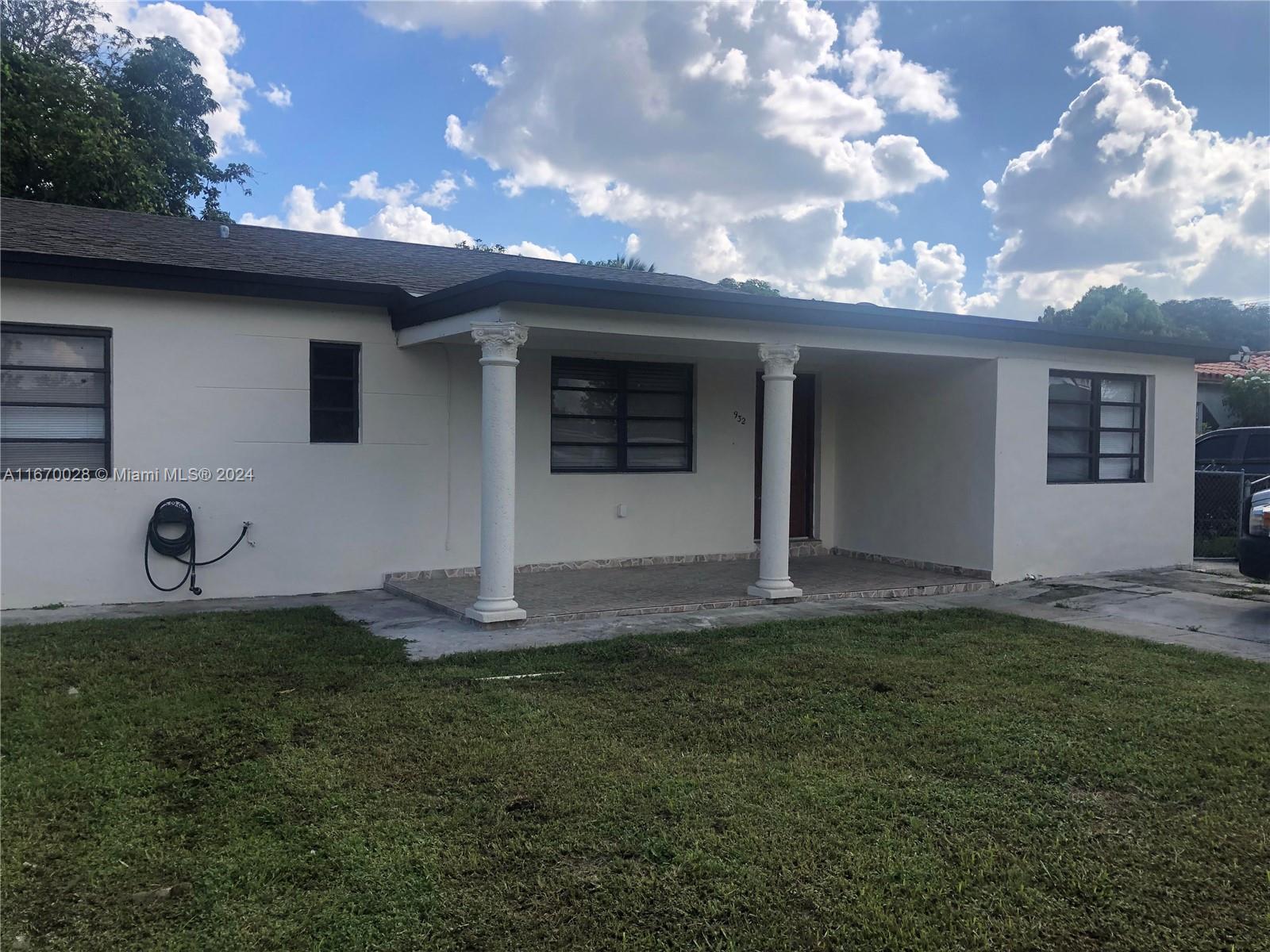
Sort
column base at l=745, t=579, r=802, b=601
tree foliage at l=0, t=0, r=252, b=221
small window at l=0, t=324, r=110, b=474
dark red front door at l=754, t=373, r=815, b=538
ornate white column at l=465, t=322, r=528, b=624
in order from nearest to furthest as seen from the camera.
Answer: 1. ornate white column at l=465, t=322, r=528, b=624
2. small window at l=0, t=324, r=110, b=474
3. column base at l=745, t=579, r=802, b=601
4. dark red front door at l=754, t=373, r=815, b=538
5. tree foliage at l=0, t=0, r=252, b=221

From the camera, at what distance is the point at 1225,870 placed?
3.31 meters

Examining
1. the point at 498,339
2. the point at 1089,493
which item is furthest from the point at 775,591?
the point at 1089,493

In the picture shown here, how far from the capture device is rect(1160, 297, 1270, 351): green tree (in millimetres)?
35562

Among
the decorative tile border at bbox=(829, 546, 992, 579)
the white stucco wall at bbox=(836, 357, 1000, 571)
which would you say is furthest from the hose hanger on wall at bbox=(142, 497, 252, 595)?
the decorative tile border at bbox=(829, 546, 992, 579)

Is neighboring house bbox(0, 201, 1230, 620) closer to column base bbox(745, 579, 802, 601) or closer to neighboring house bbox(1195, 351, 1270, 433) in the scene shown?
column base bbox(745, 579, 802, 601)

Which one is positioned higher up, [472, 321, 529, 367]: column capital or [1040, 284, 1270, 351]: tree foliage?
[1040, 284, 1270, 351]: tree foliage

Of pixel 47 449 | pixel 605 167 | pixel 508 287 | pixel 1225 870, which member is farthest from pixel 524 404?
pixel 1225 870

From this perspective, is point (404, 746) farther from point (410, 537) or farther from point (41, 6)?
point (41, 6)

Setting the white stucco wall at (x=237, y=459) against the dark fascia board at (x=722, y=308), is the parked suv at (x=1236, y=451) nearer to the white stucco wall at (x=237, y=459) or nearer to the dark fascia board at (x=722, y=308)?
the dark fascia board at (x=722, y=308)

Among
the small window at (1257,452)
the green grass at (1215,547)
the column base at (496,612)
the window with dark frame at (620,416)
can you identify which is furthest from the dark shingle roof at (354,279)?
the small window at (1257,452)

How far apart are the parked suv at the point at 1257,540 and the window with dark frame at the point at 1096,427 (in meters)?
2.36

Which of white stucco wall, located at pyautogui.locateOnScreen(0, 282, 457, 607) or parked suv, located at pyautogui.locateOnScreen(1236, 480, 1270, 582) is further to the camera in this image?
parked suv, located at pyautogui.locateOnScreen(1236, 480, 1270, 582)

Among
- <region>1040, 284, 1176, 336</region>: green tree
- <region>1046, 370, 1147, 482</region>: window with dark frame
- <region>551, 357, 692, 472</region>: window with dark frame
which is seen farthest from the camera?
<region>1040, 284, 1176, 336</region>: green tree

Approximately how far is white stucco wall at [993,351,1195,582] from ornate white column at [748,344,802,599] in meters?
2.59
